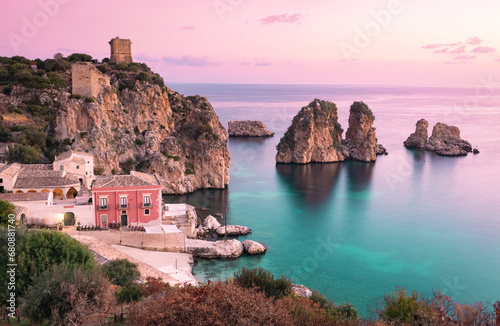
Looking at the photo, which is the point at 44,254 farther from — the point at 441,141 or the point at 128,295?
the point at 441,141

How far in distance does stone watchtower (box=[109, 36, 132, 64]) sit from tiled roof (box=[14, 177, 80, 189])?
84.5 ft

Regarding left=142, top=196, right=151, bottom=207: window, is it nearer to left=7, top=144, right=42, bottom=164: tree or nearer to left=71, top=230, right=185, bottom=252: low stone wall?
left=71, top=230, right=185, bottom=252: low stone wall

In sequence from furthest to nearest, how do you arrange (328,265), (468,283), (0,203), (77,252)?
(328,265) < (468,283) < (0,203) < (77,252)

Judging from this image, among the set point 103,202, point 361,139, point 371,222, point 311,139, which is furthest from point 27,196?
point 361,139

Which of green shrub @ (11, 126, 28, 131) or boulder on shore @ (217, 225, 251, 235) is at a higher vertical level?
green shrub @ (11, 126, 28, 131)

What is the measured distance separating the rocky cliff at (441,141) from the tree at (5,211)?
5699 centimetres

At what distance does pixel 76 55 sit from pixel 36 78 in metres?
11.0

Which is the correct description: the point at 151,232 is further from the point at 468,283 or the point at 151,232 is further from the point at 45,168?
the point at 468,283

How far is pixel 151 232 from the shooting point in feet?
74.5

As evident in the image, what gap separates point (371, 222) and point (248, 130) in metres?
48.9

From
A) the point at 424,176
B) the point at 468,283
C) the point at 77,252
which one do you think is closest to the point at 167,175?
the point at 77,252

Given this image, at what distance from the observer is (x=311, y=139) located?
52.2m

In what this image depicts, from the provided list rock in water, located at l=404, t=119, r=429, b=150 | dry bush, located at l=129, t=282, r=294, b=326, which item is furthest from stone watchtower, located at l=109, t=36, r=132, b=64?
rock in water, located at l=404, t=119, r=429, b=150

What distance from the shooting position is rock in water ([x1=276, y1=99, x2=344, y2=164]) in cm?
5191
